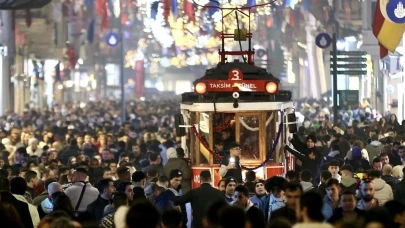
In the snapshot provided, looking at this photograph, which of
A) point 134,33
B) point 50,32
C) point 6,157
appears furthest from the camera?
point 134,33

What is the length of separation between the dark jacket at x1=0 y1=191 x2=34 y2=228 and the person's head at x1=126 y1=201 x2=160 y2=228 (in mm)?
4133

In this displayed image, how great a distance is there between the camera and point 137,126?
156 feet

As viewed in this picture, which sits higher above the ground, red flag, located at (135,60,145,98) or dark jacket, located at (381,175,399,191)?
red flag, located at (135,60,145,98)

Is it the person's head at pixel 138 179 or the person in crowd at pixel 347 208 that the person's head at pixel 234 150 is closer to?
the person's head at pixel 138 179

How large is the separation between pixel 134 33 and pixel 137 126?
9448cm

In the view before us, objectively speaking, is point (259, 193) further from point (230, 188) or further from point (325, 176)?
point (325, 176)

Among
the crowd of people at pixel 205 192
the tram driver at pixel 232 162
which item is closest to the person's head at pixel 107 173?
the crowd of people at pixel 205 192

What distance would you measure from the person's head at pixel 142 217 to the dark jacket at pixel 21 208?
13.6 feet

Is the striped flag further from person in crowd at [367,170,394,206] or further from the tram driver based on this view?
person in crowd at [367,170,394,206]

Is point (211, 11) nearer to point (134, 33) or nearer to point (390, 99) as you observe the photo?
point (390, 99)

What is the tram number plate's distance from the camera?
76.6 feet

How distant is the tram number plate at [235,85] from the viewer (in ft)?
76.6

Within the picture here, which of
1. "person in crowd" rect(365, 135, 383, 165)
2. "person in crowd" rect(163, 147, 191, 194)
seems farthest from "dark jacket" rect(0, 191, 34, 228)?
"person in crowd" rect(365, 135, 383, 165)

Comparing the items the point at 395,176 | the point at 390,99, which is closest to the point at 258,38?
the point at 390,99
